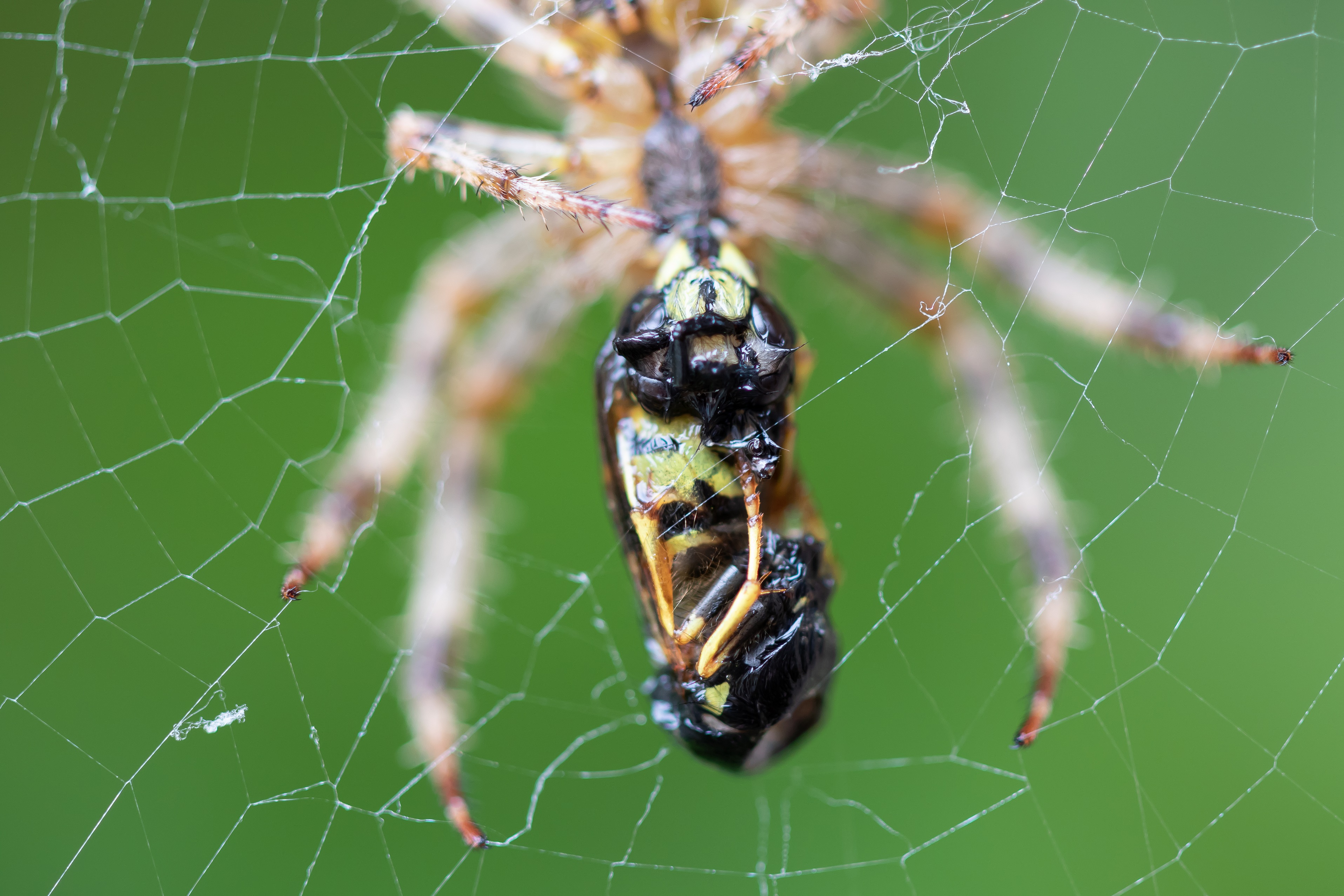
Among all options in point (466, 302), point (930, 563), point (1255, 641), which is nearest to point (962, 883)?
point (930, 563)

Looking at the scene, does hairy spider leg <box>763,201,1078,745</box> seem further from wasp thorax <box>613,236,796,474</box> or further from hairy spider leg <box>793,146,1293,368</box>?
wasp thorax <box>613,236,796,474</box>

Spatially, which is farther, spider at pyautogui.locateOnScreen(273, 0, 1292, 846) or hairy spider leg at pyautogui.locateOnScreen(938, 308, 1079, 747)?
hairy spider leg at pyautogui.locateOnScreen(938, 308, 1079, 747)

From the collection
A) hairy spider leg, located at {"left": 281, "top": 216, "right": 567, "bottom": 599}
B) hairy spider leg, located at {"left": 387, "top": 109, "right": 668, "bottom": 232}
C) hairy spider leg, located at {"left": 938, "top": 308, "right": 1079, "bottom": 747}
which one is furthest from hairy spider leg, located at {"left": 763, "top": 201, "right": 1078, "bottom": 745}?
hairy spider leg, located at {"left": 281, "top": 216, "right": 567, "bottom": 599}

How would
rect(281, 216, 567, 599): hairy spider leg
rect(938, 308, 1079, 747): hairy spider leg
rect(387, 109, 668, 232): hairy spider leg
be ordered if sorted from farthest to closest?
rect(281, 216, 567, 599): hairy spider leg, rect(938, 308, 1079, 747): hairy spider leg, rect(387, 109, 668, 232): hairy spider leg

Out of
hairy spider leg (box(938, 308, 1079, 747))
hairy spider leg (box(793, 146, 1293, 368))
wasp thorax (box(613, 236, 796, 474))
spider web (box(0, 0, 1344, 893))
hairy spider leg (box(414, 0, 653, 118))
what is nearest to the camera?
wasp thorax (box(613, 236, 796, 474))

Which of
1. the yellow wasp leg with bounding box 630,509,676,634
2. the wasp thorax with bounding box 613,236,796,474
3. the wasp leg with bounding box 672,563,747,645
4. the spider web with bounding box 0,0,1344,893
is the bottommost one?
the spider web with bounding box 0,0,1344,893

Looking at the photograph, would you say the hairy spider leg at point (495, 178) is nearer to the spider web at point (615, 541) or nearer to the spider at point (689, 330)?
the spider at point (689, 330)

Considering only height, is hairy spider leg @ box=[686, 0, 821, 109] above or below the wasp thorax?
above

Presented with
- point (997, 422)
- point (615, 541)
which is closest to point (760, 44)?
point (997, 422)

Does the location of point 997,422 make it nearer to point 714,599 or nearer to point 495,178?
point 714,599
